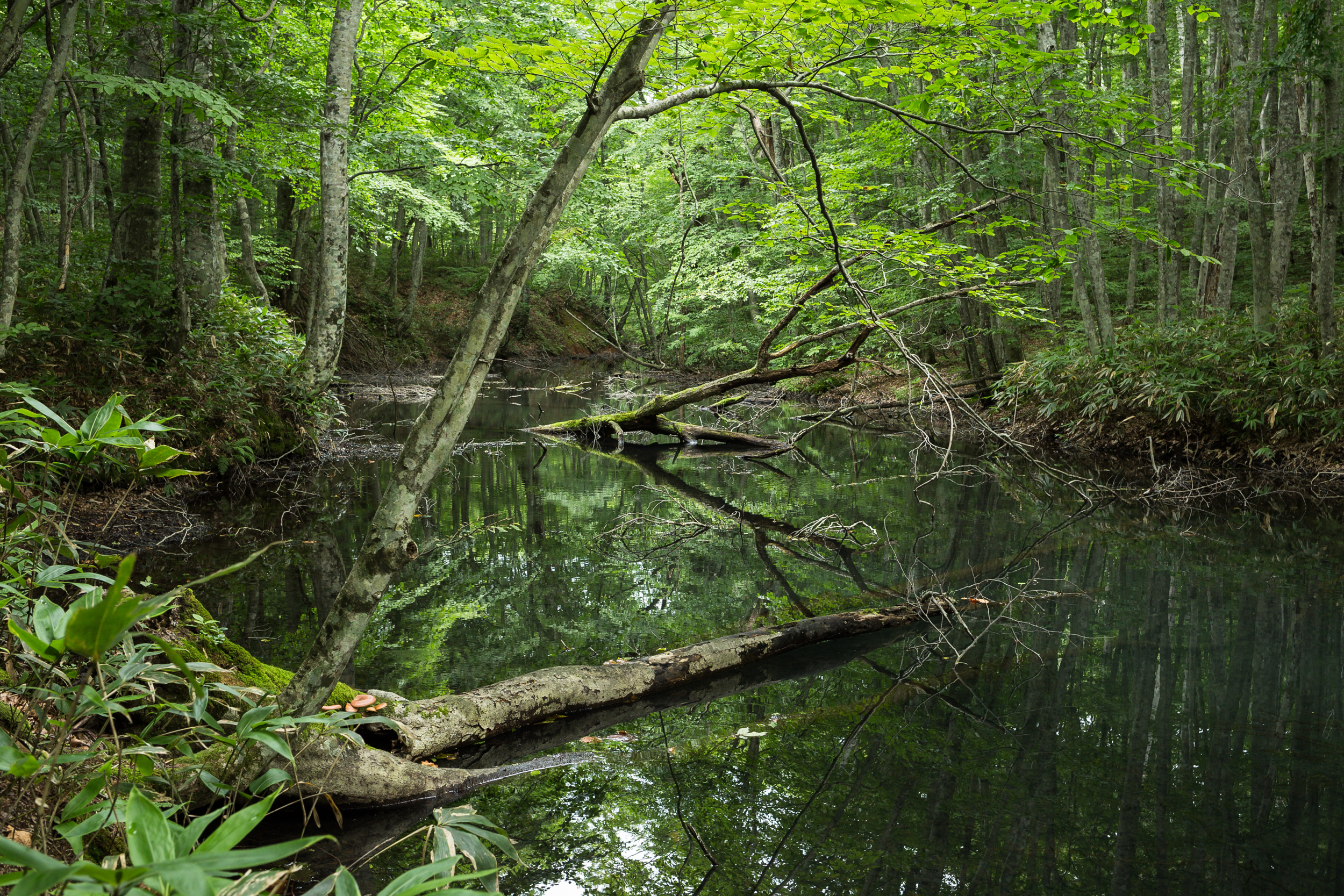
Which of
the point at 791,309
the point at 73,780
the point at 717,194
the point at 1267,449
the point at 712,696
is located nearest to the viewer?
the point at 73,780

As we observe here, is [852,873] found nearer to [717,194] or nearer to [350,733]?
[350,733]

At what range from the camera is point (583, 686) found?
3650mm

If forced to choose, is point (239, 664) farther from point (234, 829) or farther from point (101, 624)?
point (234, 829)

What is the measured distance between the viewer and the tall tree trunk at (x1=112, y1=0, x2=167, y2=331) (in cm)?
676

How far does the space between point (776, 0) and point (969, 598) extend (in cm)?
385

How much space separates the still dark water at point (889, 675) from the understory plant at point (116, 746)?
77 centimetres

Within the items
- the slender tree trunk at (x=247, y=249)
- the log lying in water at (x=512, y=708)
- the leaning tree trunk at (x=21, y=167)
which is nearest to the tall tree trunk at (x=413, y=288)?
the slender tree trunk at (x=247, y=249)

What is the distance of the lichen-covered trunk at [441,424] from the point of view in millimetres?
2178

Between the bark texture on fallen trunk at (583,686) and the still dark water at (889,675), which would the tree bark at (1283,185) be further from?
the bark texture on fallen trunk at (583,686)

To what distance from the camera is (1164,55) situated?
1245 centimetres

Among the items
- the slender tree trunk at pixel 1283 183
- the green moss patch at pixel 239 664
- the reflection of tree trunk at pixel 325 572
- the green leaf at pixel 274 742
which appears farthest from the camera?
the slender tree trunk at pixel 1283 183

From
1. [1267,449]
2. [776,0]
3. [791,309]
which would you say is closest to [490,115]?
[791,309]

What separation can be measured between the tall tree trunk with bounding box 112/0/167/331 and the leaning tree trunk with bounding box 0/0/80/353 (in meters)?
1.95

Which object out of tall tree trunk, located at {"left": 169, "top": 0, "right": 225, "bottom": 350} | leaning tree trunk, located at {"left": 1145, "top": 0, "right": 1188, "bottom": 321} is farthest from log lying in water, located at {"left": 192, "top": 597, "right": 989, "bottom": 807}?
leaning tree trunk, located at {"left": 1145, "top": 0, "right": 1188, "bottom": 321}
